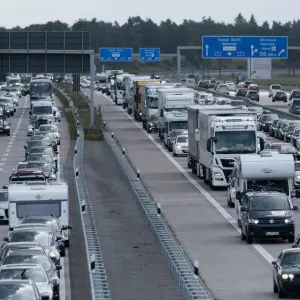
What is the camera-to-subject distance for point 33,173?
51844mm

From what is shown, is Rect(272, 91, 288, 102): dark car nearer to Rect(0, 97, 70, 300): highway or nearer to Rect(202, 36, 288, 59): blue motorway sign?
Rect(202, 36, 288, 59): blue motorway sign

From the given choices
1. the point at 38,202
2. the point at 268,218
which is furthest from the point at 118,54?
the point at 268,218

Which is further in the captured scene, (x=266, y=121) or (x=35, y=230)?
(x=266, y=121)

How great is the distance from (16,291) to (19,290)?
8 cm

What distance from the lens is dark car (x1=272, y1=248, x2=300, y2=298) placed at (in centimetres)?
2703

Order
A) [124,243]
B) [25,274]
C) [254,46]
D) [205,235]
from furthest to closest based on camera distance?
[254,46], [205,235], [124,243], [25,274]

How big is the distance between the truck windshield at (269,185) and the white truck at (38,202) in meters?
7.19

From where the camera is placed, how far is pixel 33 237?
3281cm

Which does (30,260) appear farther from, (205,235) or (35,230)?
(205,235)

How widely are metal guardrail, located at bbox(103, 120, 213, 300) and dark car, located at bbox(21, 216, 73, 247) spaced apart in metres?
2.55

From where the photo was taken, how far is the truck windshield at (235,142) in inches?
2122

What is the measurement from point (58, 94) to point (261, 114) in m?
55.0

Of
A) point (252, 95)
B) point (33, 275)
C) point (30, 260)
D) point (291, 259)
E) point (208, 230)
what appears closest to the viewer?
point (33, 275)

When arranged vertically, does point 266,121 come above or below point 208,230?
below
